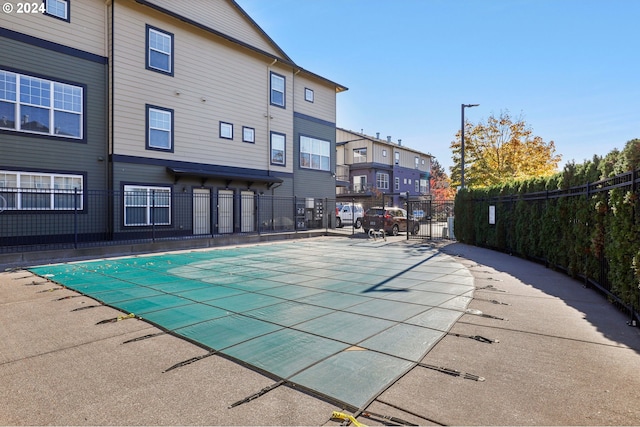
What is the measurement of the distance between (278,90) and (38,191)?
13.2m

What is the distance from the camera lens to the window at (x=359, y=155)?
4256 centimetres

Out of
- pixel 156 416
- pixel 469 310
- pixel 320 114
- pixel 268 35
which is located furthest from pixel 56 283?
pixel 320 114

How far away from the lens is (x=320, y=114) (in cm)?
2475

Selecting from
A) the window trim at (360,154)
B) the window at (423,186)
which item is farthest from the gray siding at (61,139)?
the window at (423,186)

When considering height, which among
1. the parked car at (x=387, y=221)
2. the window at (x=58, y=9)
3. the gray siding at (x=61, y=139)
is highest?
the window at (x=58, y=9)

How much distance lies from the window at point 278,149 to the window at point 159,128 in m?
6.18

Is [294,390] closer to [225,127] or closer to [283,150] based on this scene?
[225,127]

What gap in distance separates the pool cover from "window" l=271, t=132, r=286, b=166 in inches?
423

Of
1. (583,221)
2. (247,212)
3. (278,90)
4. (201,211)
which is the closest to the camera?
(583,221)

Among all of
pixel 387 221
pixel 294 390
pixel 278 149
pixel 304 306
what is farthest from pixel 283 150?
pixel 294 390

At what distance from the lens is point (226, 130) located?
19.0 metres

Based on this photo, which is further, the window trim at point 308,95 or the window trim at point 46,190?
the window trim at point 308,95

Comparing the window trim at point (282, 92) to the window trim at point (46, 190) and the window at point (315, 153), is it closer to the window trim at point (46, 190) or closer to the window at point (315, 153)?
the window at point (315, 153)

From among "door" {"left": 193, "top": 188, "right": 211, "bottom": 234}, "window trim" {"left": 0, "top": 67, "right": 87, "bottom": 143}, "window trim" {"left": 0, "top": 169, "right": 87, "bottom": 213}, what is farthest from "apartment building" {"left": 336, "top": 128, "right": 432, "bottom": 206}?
"window trim" {"left": 0, "top": 169, "right": 87, "bottom": 213}
